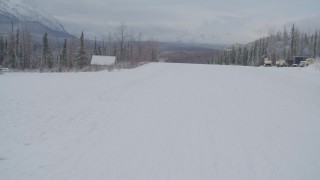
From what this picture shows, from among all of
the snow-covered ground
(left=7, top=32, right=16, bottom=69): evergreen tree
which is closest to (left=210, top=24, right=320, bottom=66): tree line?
(left=7, top=32, right=16, bottom=69): evergreen tree

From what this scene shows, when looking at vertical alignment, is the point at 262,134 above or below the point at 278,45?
below

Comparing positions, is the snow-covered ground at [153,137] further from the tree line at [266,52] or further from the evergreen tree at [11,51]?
the tree line at [266,52]

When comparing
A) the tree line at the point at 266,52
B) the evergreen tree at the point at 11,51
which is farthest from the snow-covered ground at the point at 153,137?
the tree line at the point at 266,52

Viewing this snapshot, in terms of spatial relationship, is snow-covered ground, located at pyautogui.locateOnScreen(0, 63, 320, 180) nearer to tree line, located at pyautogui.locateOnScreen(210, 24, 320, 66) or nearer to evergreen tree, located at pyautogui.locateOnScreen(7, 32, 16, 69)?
evergreen tree, located at pyautogui.locateOnScreen(7, 32, 16, 69)

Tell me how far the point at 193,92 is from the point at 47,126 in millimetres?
10224

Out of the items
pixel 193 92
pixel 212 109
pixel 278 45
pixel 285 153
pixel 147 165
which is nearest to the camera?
pixel 147 165

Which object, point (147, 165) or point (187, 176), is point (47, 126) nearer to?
point (147, 165)

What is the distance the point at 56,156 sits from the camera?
26.1 feet

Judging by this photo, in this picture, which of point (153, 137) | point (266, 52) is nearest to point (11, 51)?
point (153, 137)

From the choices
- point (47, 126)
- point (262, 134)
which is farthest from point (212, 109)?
point (47, 126)

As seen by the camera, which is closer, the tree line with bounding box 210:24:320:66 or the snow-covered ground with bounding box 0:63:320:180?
the snow-covered ground with bounding box 0:63:320:180

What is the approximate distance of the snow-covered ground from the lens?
746 centimetres

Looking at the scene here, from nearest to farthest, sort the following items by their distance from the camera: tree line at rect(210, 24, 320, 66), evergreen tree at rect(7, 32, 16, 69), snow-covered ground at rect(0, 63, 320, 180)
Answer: snow-covered ground at rect(0, 63, 320, 180) < evergreen tree at rect(7, 32, 16, 69) < tree line at rect(210, 24, 320, 66)

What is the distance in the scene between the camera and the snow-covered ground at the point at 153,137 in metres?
7.46
